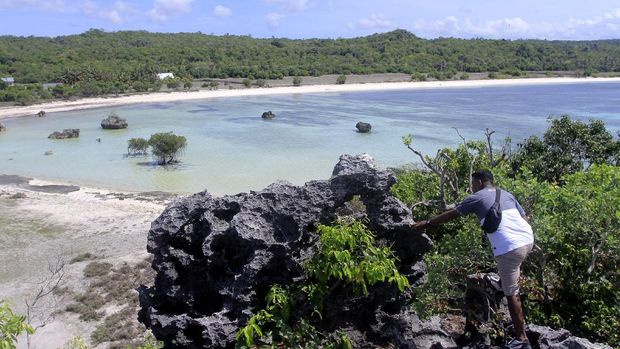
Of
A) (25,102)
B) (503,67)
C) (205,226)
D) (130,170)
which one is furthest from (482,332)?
(503,67)

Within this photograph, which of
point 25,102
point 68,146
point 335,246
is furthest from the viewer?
point 25,102

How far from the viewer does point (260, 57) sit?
12731cm

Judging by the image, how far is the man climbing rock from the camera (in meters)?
5.47

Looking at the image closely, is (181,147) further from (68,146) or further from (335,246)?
(335,246)

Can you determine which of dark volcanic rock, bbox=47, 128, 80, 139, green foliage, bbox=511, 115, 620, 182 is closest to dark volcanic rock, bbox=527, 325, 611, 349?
green foliage, bbox=511, 115, 620, 182

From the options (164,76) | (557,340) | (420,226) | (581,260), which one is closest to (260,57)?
(164,76)

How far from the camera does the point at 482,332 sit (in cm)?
615

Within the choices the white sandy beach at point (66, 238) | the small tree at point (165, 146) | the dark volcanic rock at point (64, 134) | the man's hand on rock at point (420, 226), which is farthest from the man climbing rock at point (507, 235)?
the dark volcanic rock at point (64, 134)

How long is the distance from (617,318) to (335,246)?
3422 mm

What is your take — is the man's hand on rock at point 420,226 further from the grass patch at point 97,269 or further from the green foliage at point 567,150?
the grass patch at point 97,269

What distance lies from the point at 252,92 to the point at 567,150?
7441 cm

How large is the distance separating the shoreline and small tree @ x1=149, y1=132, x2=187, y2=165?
31.5 m

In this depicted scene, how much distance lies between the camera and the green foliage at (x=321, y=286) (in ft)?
17.6

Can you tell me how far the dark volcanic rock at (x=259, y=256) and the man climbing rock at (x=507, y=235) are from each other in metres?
0.93
